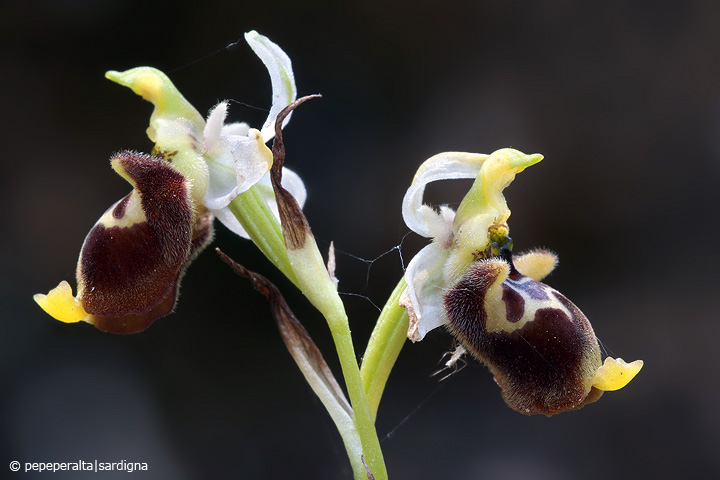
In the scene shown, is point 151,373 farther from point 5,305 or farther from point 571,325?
point 571,325

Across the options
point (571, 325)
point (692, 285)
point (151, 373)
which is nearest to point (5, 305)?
point (151, 373)

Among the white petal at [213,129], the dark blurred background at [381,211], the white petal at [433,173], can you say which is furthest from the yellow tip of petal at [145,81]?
the dark blurred background at [381,211]

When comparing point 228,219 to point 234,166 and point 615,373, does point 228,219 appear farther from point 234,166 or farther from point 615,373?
point 615,373

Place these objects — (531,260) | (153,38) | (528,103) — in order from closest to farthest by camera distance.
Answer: (531,260), (153,38), (528,103)

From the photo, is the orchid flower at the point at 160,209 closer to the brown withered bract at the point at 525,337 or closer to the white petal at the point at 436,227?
the white petal at the point at 436,227

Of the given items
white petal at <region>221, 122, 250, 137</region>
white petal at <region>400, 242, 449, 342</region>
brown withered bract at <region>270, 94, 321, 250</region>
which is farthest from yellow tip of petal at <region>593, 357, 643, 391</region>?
white petal at <region>221, 122, 250, 137</region>

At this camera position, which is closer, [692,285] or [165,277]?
[165,277]
